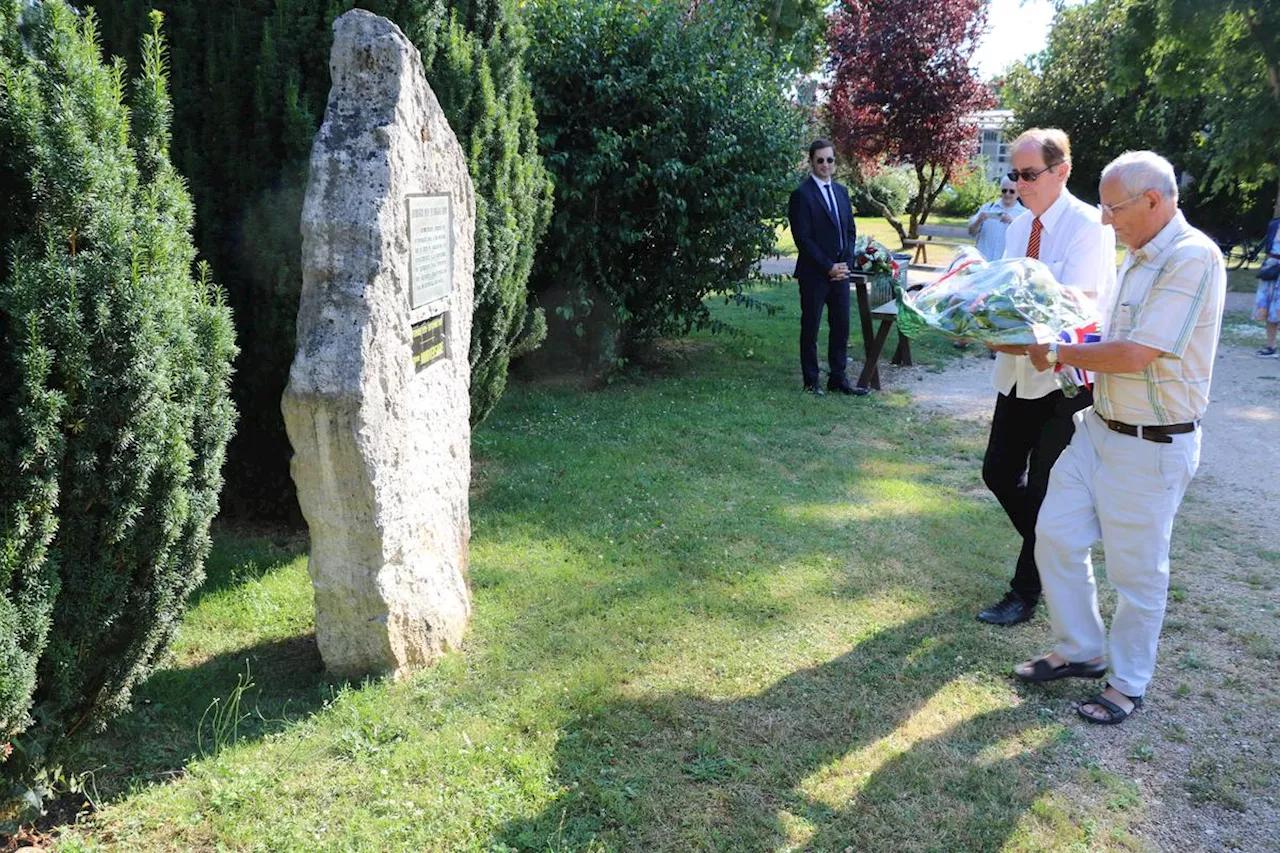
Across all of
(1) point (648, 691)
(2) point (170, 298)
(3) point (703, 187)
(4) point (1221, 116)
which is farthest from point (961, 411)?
(4) point (1221, 116)

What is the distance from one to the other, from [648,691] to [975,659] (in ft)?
5.13

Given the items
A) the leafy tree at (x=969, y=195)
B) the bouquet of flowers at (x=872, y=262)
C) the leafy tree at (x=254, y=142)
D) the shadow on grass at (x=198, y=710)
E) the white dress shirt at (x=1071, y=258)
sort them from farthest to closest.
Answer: the leafy tree at (x=969, y=195) < the bouquet of flowers at (x=872, y=262) < the leafy tree at (x=254, y=142) < the white dress shirt at (x=1071, y=258) < the shadow on grass at (x=198, y=710)

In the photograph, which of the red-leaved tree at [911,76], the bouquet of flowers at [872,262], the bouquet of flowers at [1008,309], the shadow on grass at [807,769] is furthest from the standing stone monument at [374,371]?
the red-leaved tree at [911,76]

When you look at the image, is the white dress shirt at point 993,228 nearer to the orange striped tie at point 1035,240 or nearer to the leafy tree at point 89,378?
the orange striped tie at point 1035,240

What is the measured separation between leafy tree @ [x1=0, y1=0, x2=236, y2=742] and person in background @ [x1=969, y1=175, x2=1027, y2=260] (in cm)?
876

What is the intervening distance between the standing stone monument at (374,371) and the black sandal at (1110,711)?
9.02 feet

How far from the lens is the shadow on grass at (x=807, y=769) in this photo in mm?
3068

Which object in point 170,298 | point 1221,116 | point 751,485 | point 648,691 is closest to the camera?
point 170,298

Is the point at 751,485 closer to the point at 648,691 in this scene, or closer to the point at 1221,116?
the point at 648,691

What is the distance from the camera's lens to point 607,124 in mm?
8352

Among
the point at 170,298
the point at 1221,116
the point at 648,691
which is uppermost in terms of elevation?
the point at 1221,116

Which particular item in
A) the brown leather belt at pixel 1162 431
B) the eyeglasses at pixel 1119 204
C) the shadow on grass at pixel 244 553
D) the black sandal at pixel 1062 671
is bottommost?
the black sandal at pixel 1062 671

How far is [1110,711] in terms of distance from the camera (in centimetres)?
377

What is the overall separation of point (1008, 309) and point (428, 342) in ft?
8.10
